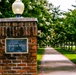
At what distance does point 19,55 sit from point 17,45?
0.28 m

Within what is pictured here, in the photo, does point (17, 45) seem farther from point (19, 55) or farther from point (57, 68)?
point (57, 68)

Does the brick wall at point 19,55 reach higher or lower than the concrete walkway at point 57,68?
→ higher

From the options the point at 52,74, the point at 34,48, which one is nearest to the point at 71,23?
the point at 52,74

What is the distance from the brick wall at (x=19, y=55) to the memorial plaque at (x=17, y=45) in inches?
3.3

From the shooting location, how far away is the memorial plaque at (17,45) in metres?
9.40

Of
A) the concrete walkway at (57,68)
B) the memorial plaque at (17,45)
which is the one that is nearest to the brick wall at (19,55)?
the memorial plaque at (17,45)

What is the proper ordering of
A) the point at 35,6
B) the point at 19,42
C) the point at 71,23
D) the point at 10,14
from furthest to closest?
1. the point at 71,23
2. the point at 35,6
3. the point at 10,14
4. the point at 19,42

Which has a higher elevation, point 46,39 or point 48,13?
point 48,13

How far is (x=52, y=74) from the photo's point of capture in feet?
55.2

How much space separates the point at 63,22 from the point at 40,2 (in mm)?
3442

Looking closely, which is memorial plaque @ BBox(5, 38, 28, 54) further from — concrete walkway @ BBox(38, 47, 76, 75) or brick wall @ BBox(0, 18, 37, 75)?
concrete walkway @ BBox(38, 47, 76, 75)

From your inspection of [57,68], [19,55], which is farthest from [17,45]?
[57,68]

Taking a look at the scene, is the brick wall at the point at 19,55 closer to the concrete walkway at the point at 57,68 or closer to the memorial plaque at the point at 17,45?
the memorial plaque at the point at 17,45

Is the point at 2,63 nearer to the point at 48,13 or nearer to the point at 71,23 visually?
the point at 48,13
